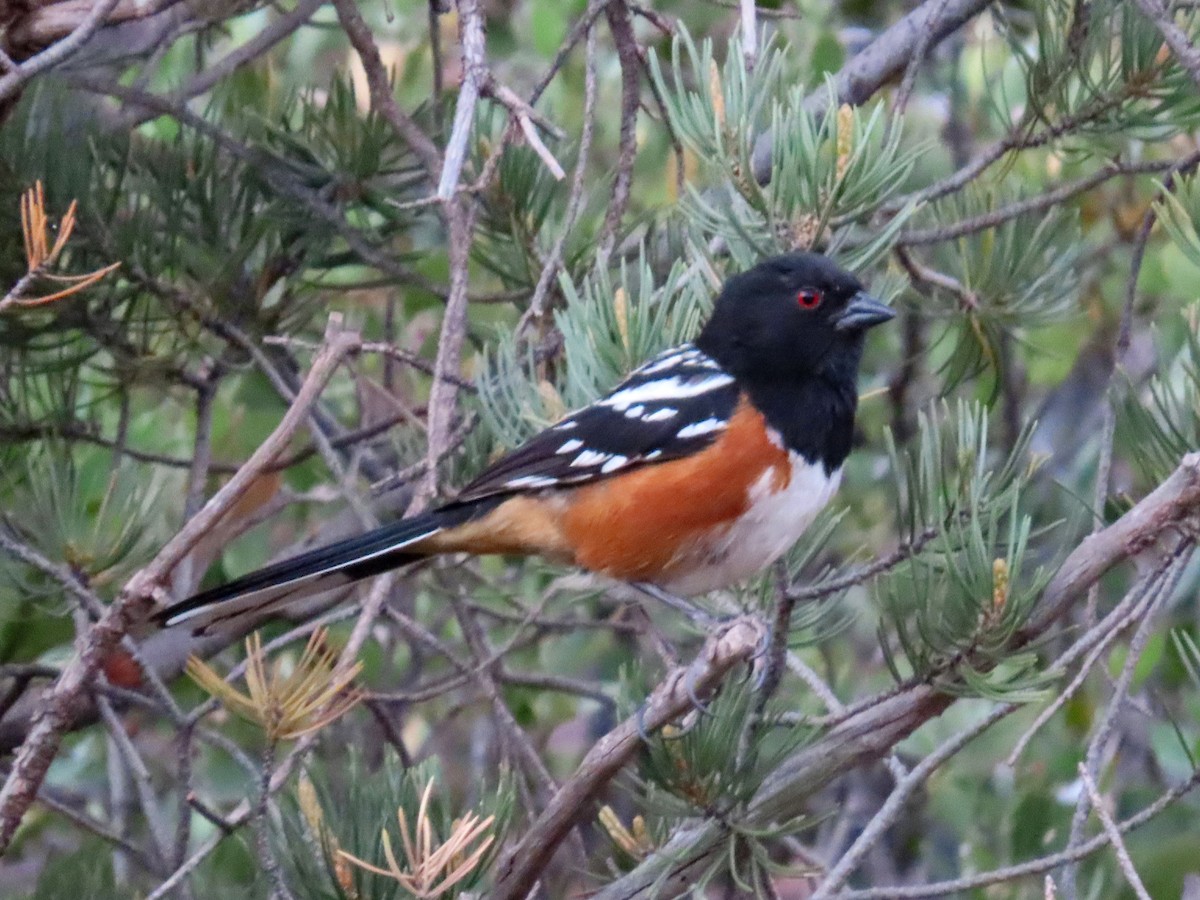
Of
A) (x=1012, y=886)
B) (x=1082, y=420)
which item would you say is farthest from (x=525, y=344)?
(x=1082, y=420)

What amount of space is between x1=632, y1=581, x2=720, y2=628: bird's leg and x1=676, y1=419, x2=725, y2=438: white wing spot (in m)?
0.20

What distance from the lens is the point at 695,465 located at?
198 cm

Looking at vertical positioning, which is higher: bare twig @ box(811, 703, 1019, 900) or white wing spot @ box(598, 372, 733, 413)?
white wing spot @ box(598, 372, 733, 413)

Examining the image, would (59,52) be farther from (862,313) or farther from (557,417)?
(862,313)

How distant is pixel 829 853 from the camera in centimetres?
271

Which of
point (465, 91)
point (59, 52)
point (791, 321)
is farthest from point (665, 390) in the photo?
point (59, 52)

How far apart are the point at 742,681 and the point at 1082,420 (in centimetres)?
205

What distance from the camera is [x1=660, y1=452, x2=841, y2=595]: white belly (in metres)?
1.85

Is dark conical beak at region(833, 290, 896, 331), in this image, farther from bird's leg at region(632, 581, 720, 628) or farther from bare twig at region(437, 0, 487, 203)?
bare twig at region(437, 0, 487, 203)

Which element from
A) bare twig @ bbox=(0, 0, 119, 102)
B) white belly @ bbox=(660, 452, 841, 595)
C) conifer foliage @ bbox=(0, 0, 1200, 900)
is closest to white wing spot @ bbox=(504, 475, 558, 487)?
conifer foliage @ bbox=(0, 0, 1200, 900)

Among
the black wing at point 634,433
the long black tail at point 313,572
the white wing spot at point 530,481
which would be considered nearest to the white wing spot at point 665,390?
the black wing at point 634,433

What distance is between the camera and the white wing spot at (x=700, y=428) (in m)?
1.99

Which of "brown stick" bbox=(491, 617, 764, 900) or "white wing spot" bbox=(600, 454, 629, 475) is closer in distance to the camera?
"brown stick" bbox=(491, 617, 764, 900)

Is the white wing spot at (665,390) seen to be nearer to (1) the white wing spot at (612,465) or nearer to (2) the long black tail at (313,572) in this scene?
(1) the white wing spot at (612,465)
